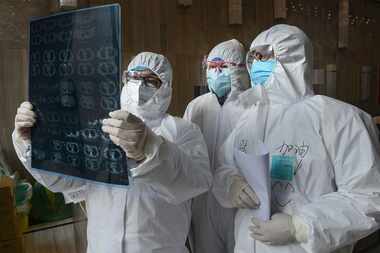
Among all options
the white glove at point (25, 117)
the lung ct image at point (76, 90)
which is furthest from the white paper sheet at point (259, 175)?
the white glove at point (25, 117)

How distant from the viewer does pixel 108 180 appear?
1027 mm

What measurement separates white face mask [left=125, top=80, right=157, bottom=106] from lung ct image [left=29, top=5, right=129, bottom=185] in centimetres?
31

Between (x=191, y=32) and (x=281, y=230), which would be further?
(x=191, y=32)

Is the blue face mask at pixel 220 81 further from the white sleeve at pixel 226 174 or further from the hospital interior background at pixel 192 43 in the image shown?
the white sleeve at pixel 226 174

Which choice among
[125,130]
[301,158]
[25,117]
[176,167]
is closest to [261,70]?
[301,158]

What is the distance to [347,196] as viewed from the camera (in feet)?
3.41

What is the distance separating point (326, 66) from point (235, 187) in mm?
3626

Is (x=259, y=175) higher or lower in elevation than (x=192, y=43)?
lower

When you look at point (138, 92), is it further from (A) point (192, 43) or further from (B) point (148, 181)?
(A) point (192, 43)

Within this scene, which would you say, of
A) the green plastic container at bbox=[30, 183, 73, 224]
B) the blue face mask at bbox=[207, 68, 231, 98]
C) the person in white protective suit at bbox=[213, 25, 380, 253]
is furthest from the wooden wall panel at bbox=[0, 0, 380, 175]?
the person in white protective suit at bbox=[213, 25, 380, 253]

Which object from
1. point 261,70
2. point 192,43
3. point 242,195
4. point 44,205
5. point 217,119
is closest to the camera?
point 242,195

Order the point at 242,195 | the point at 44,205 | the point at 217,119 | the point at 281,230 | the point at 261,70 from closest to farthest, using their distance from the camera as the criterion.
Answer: the point at 281,230 → the point at 242,195 → the point at 261,70 → the point at 217,119 → the point at 44,205

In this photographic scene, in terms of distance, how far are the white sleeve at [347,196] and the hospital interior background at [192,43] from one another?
1242mm

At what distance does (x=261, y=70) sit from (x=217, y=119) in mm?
821
